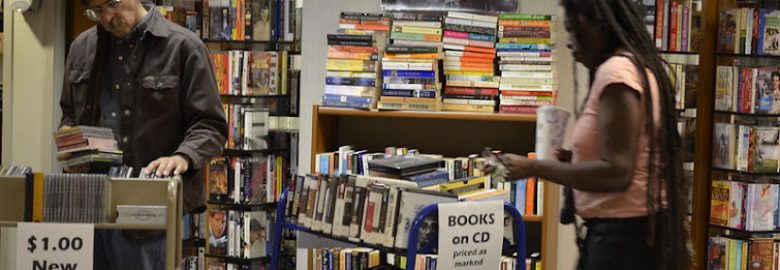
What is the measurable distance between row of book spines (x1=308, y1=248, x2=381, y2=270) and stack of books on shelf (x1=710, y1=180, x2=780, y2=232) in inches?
94.9

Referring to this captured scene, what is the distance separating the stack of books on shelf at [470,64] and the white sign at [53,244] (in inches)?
90.2

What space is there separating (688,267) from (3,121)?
4694mm

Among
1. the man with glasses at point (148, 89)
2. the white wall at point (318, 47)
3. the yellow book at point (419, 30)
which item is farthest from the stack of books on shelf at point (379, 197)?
the white wall at point (318, 47)

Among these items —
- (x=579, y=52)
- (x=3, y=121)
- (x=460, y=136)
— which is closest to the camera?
(x=579, y=52)

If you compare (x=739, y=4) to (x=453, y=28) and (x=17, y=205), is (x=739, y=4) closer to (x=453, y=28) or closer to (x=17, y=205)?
(x=453, y=28)

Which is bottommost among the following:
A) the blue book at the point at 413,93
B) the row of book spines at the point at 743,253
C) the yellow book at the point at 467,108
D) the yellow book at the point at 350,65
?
the row of book spines at the point at 743,253

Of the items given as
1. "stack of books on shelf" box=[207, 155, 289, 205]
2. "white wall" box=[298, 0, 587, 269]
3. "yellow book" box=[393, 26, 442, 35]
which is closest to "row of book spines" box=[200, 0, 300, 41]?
"stack of books on shelf" box=[207, 155, 289, 205]

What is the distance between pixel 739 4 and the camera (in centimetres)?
692

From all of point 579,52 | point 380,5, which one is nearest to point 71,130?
point 579,52

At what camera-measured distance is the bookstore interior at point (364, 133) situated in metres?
3.36

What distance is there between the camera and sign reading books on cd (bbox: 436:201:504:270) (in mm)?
3578

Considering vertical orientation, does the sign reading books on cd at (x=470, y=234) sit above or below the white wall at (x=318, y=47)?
below

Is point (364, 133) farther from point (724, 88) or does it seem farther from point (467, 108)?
point (724, 88)

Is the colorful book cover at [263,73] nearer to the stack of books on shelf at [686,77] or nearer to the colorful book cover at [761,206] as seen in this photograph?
the stack of books on shelf at [686,77]
